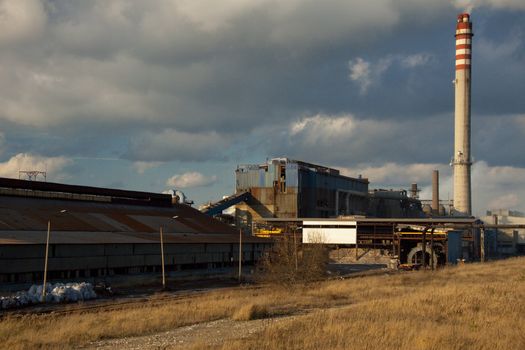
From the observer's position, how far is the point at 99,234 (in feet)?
141

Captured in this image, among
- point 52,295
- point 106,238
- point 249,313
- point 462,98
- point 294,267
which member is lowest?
point 52,295

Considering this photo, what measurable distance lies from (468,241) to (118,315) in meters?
62.4

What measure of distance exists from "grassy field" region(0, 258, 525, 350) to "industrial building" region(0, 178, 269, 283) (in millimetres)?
9782

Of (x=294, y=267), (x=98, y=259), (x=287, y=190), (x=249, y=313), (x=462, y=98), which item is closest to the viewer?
(x=249, y=313)

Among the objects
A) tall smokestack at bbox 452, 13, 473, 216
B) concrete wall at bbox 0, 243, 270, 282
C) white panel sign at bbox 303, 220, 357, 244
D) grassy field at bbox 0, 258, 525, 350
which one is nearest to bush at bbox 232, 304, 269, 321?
grassy field at bbox 0, 258, 525, 350

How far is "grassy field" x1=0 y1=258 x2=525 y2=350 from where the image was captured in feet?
54.5

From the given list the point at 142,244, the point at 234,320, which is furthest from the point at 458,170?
the point at 234,320

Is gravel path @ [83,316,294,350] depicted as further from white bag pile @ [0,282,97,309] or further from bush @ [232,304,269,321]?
white bag pile @ [0,282,97,309]

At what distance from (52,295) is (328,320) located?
15.8 metres

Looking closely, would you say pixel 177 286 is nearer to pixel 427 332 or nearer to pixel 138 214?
pixel 138 214

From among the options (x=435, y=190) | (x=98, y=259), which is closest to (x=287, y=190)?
(x=435, y=190)

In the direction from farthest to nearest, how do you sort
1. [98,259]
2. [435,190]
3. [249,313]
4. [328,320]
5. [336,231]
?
[435,190]
[336,231]
[98,259]
[249,313]
[328,320]

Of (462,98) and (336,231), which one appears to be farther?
(462,98)

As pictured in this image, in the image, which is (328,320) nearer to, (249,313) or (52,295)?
(249,313)
